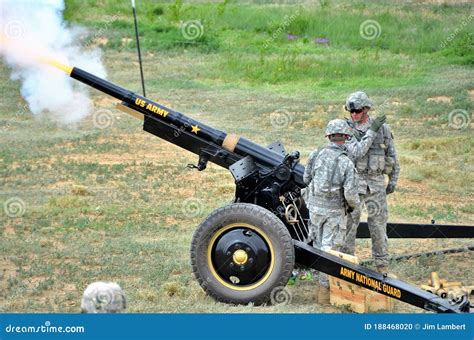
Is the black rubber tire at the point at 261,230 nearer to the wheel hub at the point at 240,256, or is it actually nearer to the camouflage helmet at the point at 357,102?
the wheel hub at the point at 240,256

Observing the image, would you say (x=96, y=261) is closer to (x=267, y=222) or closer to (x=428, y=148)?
(x=267, y=222)

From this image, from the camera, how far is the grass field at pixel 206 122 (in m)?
10.7

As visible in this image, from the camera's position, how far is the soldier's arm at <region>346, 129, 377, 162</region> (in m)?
9.52

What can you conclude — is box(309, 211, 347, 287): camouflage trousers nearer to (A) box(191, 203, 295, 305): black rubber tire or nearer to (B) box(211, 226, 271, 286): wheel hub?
(A) box(191, 203, 295, 305): black rubber tire

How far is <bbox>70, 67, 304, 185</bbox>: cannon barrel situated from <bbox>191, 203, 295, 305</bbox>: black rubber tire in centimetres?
78

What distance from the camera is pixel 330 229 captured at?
912 centimetres

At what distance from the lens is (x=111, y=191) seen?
582 inches

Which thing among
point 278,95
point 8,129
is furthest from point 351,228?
point 278,95

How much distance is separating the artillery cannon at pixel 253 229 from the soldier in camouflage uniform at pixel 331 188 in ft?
1.02

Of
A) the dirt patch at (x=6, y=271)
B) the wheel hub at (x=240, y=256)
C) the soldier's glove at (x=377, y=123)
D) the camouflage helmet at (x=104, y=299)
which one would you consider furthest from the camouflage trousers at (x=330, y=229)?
the camouflage helmet at (x=104, y=299)

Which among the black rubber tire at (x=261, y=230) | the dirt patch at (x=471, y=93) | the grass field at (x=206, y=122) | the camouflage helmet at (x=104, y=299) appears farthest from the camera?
the dirt patch at (x=471, y=93)

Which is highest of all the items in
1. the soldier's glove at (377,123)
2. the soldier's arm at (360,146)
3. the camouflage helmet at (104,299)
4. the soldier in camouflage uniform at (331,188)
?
the soldier's glove at (377,123)

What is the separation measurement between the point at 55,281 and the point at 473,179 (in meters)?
7.38

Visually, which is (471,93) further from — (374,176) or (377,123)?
(377,123)
